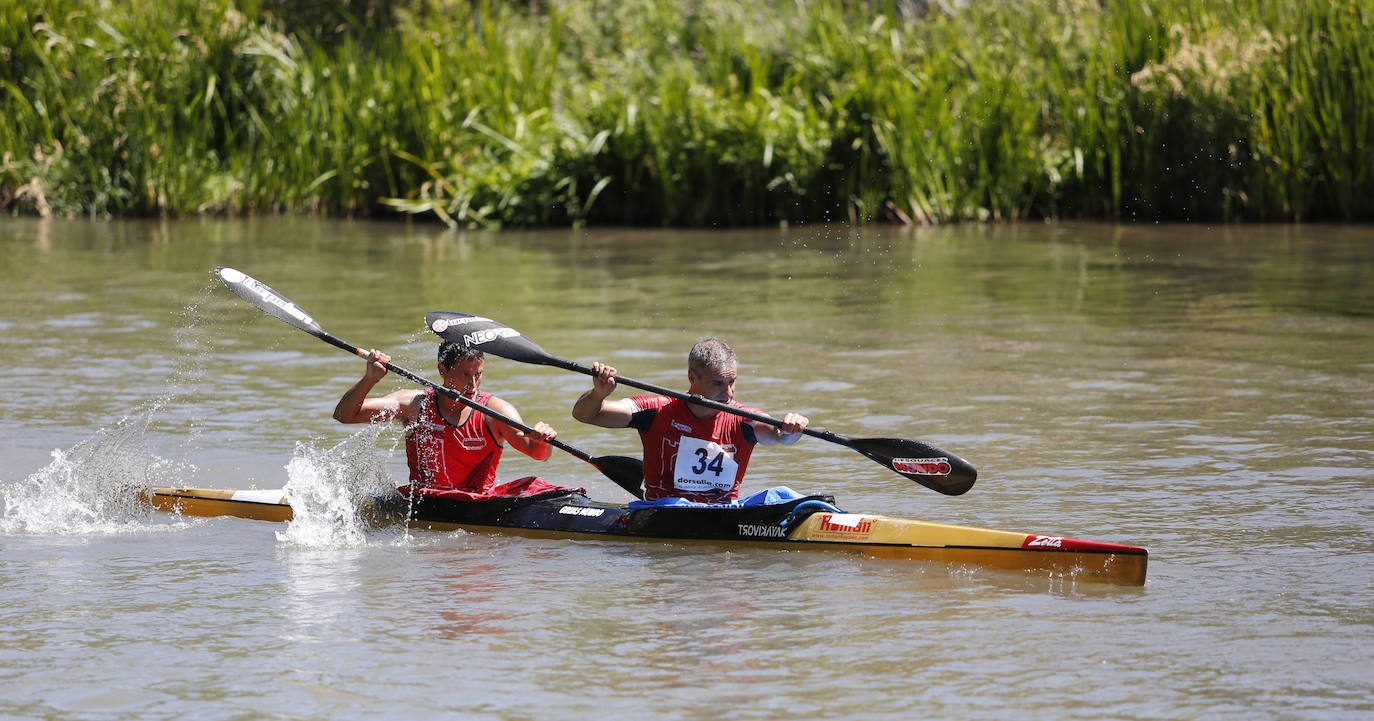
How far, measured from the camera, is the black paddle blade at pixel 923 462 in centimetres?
679

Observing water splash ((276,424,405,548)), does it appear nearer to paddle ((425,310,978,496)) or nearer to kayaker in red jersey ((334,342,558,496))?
kayaker in red jersey ((334,342,558,496))

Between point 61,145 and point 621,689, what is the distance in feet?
58.0

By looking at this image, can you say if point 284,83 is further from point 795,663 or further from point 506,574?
point 795,663

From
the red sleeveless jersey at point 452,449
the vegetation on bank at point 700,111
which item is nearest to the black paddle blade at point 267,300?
the red sleeveless jersey at point 452,449

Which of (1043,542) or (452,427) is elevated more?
(452,427)

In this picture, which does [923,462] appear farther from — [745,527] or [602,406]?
[602,406]

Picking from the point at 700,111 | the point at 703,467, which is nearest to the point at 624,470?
the point at 703,467

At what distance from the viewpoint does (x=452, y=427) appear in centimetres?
708

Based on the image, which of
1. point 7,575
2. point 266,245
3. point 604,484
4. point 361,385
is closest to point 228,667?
point 7,575

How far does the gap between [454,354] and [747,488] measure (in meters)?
1.60

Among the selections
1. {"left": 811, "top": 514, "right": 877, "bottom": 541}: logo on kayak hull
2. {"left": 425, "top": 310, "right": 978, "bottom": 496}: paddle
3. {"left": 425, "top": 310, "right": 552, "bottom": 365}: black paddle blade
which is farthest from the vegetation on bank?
{"left": 811, "top": 514, "right": 877, "bottom": 541}: logo on kayak hull

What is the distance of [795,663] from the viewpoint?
5082 millimetres

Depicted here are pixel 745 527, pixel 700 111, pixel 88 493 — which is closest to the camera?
pixel 745 527

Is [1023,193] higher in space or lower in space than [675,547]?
higher
